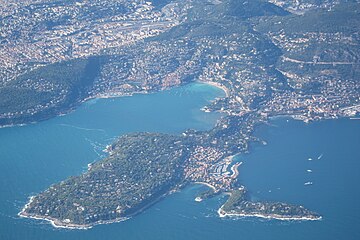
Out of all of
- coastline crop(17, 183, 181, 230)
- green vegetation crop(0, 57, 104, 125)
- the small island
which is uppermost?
green vegetation crop(0, 57, 104, 125)

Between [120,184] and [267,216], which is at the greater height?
[120,184]

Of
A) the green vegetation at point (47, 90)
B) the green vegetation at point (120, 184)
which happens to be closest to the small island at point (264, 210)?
the green vegetation at point (120, 184)

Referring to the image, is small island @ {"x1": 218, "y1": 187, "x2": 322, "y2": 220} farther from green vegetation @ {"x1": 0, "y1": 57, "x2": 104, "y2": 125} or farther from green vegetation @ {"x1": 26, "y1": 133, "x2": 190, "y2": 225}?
green vegetation @ {"x1": 0, "y1": 57, "x2": 104, "y2": 125}

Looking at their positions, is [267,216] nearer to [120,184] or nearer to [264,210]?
[264,210]

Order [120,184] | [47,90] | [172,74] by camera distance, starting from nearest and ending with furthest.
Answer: [120,184]
[47,90]
[172,74]

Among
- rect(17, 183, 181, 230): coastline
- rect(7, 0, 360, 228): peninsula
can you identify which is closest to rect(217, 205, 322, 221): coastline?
rect(7, 0, 360, 228): peninsula

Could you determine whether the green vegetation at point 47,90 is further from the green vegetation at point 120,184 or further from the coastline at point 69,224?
the coastline at point 69,224

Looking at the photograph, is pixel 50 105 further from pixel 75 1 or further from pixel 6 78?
pixel 75 1

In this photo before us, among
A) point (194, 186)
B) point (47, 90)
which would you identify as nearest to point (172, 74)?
point (47, 90)

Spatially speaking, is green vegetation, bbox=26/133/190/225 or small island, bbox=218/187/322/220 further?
green vegetation, bbox=26/133/190/225
